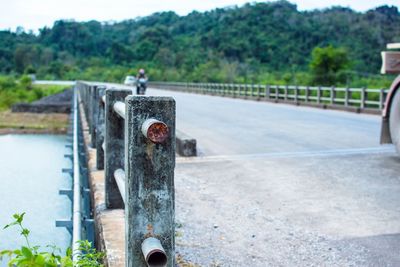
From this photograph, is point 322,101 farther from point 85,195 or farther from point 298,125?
point 85,195

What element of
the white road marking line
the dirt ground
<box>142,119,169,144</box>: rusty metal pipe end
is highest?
<box>142,119,169,144</box>: rusty metal pipe end

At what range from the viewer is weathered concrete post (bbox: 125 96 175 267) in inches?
103

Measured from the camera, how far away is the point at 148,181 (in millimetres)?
2656

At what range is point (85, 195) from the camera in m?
5.96

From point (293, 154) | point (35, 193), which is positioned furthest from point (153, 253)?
point (35, 193)

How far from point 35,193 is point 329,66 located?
2990 cm

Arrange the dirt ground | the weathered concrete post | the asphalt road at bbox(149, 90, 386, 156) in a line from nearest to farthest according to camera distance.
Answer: the weathered concrete post, the asphalt road at bbox(149, 90, 386, 156), the dirt ground

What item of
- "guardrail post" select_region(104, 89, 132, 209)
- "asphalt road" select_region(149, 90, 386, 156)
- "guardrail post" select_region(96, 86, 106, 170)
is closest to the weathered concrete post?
"guardrail post" select_region(104, 89, 132, 209)

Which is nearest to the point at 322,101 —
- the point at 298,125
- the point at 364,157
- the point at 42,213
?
the point at 298,125

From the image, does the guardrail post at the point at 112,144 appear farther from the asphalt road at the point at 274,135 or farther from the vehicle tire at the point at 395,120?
the vehicle tire at the point at 395,120

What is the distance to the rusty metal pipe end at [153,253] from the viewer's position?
8.36ft

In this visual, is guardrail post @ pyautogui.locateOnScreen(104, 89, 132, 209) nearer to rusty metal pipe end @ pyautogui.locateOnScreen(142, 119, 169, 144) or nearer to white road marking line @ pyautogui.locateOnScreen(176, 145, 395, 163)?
rusty metal pipe end @ pyautogui.locateOnScreen(142, 119, 169, 144)

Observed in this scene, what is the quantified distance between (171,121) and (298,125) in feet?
39.2

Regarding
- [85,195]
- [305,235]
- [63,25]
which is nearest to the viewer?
[305,235]
